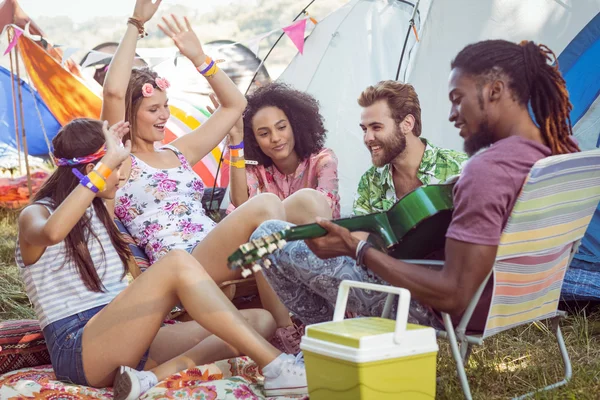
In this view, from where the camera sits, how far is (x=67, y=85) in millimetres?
7527

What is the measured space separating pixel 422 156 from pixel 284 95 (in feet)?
3.16

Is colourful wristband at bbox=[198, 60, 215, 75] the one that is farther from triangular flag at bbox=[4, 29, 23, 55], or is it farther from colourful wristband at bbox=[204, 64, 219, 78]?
triangular flag at bbox=[4, 29, 23, 55]

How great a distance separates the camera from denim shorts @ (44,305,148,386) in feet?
8.30

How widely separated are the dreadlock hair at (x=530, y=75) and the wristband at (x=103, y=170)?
1.19 metres

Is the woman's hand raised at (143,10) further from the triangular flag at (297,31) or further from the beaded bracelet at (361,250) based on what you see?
the triangular flag at (297,31)

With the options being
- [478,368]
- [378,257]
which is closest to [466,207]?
[378,257]

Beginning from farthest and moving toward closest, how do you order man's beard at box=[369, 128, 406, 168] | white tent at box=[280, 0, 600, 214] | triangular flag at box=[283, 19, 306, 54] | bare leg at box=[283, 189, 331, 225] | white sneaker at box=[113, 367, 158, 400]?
triangular flag at box=[283, 19, 306, 54], white tent at box=[280, 0, 600, 214], man's beard at box=[369, 128, 406, 168], bare leg at box=[283, 189, 331, 225], white sneaker at box=[113, 367, 158, 400]

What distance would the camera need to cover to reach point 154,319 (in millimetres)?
2506

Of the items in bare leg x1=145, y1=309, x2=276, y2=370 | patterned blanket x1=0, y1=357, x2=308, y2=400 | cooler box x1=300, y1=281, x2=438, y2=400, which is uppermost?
cooler box x1=300, y1=281, x2=438, y2=400

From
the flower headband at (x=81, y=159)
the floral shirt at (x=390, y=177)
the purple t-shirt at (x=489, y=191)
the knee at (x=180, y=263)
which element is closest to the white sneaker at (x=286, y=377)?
the knee at (x=180, y=263)

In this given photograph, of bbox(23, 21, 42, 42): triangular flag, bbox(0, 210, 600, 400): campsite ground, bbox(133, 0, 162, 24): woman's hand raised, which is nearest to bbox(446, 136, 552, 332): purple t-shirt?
bbox(0, 210, 600, 400): campsite ground

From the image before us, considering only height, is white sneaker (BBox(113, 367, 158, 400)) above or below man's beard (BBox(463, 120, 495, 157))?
below

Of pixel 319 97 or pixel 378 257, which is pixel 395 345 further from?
pixel 319 97

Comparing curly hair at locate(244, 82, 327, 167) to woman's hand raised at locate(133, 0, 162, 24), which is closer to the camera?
woman's hand raised at locate(133, 0, 162, 24)
